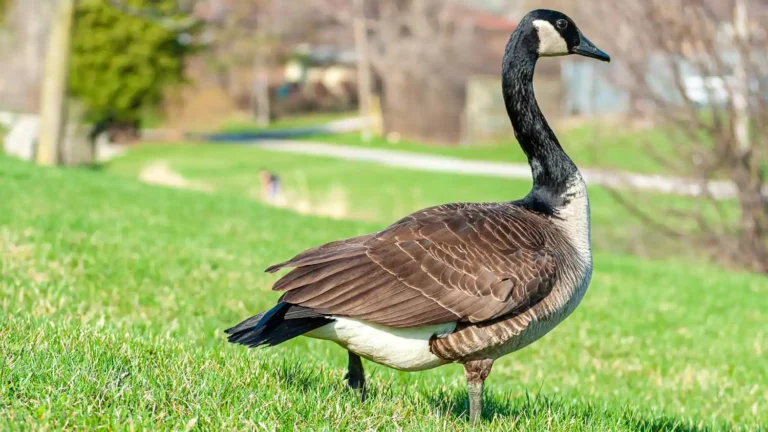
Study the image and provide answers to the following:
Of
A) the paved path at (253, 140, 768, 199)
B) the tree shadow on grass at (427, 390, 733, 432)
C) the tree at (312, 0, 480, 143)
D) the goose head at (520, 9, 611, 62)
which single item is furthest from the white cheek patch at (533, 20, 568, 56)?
the tree at (312, 0, 480, 143)

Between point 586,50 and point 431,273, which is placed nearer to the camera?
point 431,273

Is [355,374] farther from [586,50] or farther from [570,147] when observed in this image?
[570,147]

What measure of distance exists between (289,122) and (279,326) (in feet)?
208

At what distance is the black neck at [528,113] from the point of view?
18.2ft

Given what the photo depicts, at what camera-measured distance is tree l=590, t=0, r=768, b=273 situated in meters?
15.3

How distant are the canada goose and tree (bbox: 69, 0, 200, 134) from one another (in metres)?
37.1

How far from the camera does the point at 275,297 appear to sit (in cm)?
900

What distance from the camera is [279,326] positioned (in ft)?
14.6

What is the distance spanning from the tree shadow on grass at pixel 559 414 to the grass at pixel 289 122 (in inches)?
2175

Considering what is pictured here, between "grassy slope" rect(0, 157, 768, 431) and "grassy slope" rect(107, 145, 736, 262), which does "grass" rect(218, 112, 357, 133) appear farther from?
"grassy slope" rect(0, 157, 768, 431)

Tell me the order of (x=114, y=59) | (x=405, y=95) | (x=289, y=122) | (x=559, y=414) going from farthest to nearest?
(x=289, y=122)
(x=405, y=95)
(x=114, y=59)
(x=559, y=414)

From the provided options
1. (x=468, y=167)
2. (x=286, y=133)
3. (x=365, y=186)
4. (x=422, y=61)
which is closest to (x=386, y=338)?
(x=365, y=186)

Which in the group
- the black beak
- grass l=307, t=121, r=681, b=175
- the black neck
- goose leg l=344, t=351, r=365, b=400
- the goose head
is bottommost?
grass l=307, t=121, r=681, b=175

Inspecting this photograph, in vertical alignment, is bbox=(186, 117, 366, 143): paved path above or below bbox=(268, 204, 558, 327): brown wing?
below
